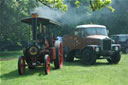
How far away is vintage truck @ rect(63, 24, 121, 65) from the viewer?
1227 centimetres

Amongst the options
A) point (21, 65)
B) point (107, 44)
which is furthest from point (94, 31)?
point (21, 65)

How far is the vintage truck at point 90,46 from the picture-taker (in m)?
12.3

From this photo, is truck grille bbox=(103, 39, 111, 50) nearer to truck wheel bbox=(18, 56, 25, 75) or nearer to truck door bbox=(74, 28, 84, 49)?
truck door bbox=(74, 28, 84, 49)

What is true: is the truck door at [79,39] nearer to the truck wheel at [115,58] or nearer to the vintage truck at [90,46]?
the vintage truck at [90,46]

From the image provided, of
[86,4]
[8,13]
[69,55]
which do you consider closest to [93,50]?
[69,55]

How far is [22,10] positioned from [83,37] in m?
10.8

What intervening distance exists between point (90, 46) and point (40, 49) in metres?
3.44

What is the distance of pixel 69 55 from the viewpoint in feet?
46.3

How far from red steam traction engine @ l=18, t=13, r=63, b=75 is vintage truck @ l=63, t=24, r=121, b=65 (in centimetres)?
226

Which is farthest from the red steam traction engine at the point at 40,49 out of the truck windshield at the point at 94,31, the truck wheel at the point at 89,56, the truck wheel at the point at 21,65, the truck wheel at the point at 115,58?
the truck wheel at the point at 115,58

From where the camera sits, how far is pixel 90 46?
480 inches

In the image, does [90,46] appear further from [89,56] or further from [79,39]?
[79,39]

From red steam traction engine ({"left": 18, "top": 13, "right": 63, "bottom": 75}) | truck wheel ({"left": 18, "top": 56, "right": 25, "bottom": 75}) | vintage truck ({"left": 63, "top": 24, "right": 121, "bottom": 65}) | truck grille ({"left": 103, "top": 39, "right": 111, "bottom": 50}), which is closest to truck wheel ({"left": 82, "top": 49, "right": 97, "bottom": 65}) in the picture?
vintage truck ({"left": 63, "top": 24, "right": 121, "bottom": 65})

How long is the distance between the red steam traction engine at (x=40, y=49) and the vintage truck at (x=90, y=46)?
226 centimetres
